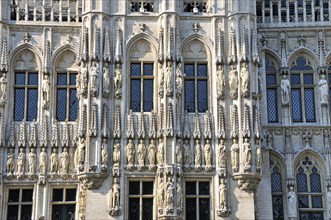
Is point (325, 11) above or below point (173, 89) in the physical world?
above

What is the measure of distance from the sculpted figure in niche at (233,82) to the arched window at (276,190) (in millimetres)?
3703

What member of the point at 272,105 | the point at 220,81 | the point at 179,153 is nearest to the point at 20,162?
the point at 179,153

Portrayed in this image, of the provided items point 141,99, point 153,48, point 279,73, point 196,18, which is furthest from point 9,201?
point 279,73

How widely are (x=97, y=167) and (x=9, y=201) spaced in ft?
13.9

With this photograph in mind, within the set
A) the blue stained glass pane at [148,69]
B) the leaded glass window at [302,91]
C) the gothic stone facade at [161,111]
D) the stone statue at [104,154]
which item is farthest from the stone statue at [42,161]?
the leaded glass window at [302,91]

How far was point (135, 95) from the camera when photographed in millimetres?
28094

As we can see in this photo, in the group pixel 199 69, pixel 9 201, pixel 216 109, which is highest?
pixel 199 69

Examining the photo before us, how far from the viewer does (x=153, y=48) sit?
28.5 metres

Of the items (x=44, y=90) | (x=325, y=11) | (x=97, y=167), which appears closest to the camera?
(x=97, y=167)

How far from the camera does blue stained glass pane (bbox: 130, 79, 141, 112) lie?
91.2ft

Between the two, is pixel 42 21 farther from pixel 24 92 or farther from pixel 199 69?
pixel 199 69

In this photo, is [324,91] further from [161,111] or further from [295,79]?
[161,111]

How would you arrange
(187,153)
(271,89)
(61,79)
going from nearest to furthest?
(187,153)
(61,79)
(271,89)

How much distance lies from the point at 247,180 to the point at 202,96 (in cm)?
418
